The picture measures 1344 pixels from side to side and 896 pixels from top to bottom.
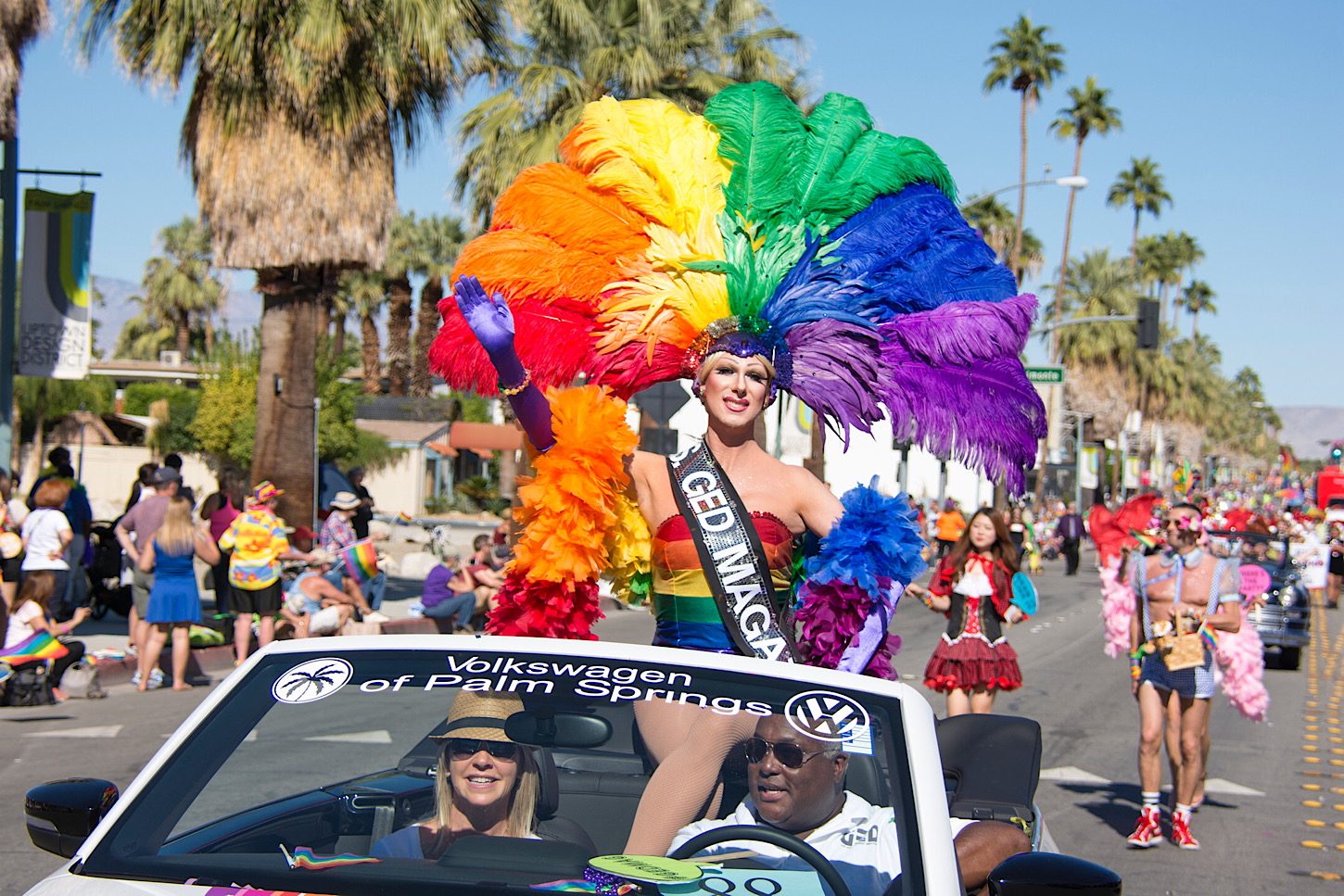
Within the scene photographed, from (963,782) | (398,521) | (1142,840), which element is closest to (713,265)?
(963,782)

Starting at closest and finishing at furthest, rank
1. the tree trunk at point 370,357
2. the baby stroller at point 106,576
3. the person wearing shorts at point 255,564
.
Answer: the person wearing shorts at point 255,564, the baby stroller at point 106,576, the tree trunk at point 370,357

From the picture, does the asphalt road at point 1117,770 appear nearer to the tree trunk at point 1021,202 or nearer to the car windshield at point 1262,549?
the car windshield at point 1262,549

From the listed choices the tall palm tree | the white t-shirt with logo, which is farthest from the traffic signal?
the white t-shirt with logo

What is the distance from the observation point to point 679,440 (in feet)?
53.3

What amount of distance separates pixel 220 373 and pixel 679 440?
2555 cm

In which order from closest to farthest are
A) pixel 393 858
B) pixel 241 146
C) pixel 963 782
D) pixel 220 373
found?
pixel 393 858
pixel 963 782
pixel 241 146
pixel 220 373

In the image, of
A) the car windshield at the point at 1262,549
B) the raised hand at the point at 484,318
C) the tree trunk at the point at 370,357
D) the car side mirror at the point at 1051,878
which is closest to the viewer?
the car side mirror at the point at 1051,878

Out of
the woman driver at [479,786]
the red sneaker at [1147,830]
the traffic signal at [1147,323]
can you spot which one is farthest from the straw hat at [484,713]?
the traffic signal at [1147,323]

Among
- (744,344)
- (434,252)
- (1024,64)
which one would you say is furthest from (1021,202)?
(744,344)

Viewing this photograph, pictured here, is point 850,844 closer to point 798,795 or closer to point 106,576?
point 798,795

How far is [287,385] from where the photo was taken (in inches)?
591

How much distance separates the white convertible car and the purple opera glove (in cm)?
78

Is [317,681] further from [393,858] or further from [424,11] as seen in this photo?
[424,11]

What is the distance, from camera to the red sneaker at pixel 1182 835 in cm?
676
